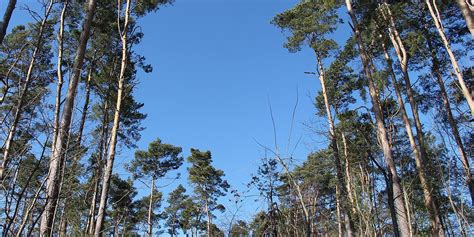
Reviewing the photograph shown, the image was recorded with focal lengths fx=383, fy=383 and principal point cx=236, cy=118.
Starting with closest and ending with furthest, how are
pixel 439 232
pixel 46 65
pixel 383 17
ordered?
pixel 439 232 → pixel 383 17 → pixel 46 65

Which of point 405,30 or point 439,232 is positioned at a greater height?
point 405,30

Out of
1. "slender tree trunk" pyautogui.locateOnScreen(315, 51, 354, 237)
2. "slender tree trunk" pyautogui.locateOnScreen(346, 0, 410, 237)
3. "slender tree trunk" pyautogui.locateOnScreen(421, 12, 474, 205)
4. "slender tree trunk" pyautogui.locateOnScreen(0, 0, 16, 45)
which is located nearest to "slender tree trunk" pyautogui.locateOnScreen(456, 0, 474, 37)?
"slender tree trunk" pyautogui.locateOnScreen(346, 0, 410, 237)

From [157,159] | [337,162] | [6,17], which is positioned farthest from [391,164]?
[157,159]

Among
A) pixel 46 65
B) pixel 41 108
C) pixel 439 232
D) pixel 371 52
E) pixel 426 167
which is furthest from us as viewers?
pixel 46 65

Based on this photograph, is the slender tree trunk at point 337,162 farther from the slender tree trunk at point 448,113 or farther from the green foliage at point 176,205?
the green foliage at point 176,205

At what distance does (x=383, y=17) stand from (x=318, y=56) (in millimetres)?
2915

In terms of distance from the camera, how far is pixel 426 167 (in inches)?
440

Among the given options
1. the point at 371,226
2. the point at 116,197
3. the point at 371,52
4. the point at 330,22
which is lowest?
the point at 371,226

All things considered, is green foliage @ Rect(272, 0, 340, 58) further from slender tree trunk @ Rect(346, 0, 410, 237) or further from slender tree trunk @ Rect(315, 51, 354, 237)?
slender tree trunk @ Rect(346, 0, 410, 237)

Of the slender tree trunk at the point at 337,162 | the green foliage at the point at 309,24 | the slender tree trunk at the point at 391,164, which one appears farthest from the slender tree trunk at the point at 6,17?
the green foliage at the point at 309,24

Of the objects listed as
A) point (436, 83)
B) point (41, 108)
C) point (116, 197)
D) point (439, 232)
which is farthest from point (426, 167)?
point (116, 197)

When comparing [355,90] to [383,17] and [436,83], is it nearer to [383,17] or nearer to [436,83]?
[436,83]

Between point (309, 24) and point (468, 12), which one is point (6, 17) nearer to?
point (468, 12)

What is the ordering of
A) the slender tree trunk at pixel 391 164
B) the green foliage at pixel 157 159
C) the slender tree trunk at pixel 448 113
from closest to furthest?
the slender tree trunk at pixel 391 164
the slender tree trunk at pixel 448 113
the green foliage at pixel 157 159
